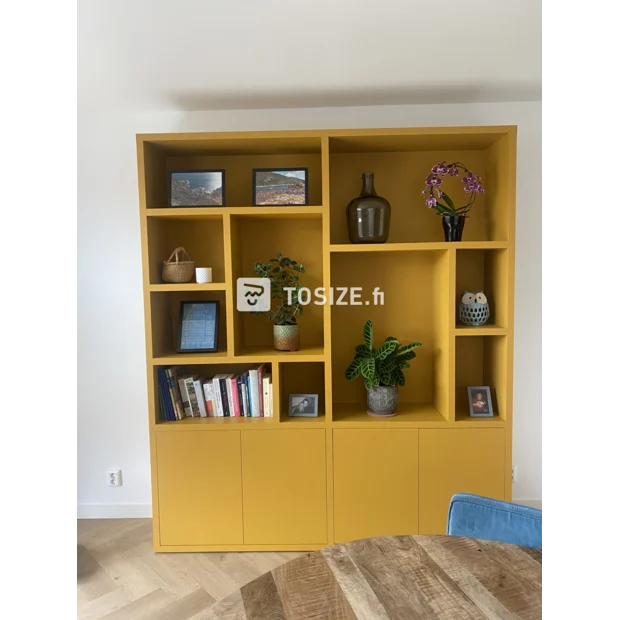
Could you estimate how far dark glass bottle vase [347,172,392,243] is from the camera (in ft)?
8.34

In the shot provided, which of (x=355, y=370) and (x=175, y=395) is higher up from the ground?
(x=355, y=370)

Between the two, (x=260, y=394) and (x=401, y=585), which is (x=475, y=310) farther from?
(x=401, y=585)

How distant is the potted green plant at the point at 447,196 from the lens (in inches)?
99.3

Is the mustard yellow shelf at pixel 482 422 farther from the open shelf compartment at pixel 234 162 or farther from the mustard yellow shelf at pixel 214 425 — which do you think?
the open shelf compartment at pixel 234 162

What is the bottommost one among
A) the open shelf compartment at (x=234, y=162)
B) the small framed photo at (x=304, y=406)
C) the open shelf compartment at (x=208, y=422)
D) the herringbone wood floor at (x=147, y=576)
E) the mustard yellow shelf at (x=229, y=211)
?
the herringbone wood floor at (x=147, y=576)

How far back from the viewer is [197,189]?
2.57 m

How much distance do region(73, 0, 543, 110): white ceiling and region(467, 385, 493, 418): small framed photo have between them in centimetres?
157

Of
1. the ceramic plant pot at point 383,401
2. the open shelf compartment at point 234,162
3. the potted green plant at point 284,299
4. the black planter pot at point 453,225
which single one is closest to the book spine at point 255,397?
the potted green plant at point 284,299

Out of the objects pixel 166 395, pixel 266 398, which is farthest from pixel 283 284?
pixel 166 395

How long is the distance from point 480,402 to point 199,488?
1.54 m

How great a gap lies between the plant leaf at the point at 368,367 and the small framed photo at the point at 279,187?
873mm

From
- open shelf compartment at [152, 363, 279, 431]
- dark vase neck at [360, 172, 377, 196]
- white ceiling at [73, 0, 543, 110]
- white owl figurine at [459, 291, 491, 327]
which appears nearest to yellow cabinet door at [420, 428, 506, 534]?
white owl figurine at [459, 291, 491, 327]

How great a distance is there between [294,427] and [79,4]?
1.99 meters

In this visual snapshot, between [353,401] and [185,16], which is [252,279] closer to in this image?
[353,401]
